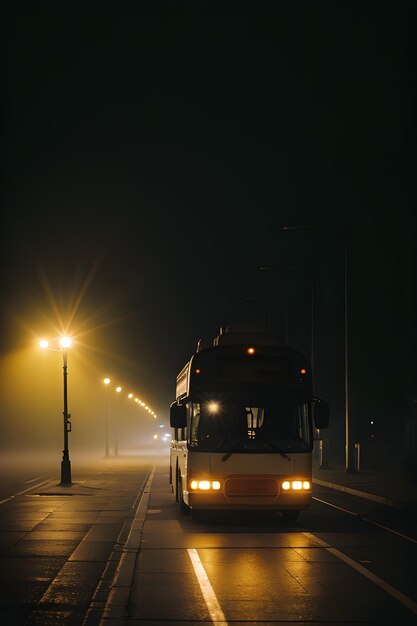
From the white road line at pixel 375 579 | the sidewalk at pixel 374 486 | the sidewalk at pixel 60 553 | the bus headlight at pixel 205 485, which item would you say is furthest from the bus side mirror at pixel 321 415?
the sidewalk at pixel 374 486

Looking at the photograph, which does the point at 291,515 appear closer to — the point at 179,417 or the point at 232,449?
the point at 232,449

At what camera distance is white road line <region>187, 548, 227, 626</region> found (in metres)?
10.4

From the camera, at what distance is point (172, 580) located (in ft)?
42.9

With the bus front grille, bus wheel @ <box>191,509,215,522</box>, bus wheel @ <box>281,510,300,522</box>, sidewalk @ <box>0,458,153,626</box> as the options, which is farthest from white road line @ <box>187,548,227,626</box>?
bus wheel @ <box>281,510,300,522</box>

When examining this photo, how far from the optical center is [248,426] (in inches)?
806

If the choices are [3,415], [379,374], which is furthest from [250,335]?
[3,415]

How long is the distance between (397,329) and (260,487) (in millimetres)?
47030

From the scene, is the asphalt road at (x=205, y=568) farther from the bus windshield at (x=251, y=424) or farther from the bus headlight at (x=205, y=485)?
the bus windshield at (x=251, y=424)

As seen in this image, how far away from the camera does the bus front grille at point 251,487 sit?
20.1 m

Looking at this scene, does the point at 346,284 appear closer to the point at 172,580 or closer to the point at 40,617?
the point at 172,580

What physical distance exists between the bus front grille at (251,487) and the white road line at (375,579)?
89.0 inches

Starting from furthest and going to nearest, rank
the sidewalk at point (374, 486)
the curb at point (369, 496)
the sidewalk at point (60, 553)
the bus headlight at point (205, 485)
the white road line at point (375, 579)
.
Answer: the sidewalk at point (374, 486) < the curb at point (369, 496) < the bus headlight at point (205, 485) < the white road line at point (375, 579) < the sidewalk at point (60, 553)

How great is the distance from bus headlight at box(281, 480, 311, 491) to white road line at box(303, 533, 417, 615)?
2.29 meters

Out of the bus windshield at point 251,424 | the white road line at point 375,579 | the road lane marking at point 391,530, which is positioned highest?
the bus windshield at point 251,424
